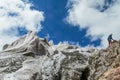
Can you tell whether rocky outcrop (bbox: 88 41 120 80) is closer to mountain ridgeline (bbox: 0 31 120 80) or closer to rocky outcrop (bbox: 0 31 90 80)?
mountain ridgeline (bbox: 0 31 120 80)

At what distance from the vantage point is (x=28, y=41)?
5188 cm

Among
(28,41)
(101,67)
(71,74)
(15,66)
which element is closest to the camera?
(101,67)

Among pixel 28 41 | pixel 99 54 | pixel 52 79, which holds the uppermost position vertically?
pixel 28 41

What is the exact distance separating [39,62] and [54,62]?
181 inches

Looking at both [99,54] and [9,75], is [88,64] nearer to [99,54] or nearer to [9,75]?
[99,54]

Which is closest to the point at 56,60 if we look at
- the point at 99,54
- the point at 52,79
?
the point at 52,79

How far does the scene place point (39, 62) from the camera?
44.7 m

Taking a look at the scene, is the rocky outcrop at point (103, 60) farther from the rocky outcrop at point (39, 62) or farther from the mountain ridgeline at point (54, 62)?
the rocky outcrop at point (39, 62)

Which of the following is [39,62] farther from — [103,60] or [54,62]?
[103,60]

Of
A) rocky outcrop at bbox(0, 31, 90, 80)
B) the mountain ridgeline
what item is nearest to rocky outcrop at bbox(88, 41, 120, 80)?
the mountain ridgeline

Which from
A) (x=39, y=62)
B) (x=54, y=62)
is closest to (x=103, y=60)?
(x=54, y=62)

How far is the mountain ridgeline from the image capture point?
36250 mm

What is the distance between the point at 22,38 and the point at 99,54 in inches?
728

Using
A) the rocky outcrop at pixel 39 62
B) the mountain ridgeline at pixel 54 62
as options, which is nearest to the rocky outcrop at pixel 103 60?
the mountain ridgeline at pixel 54 62
